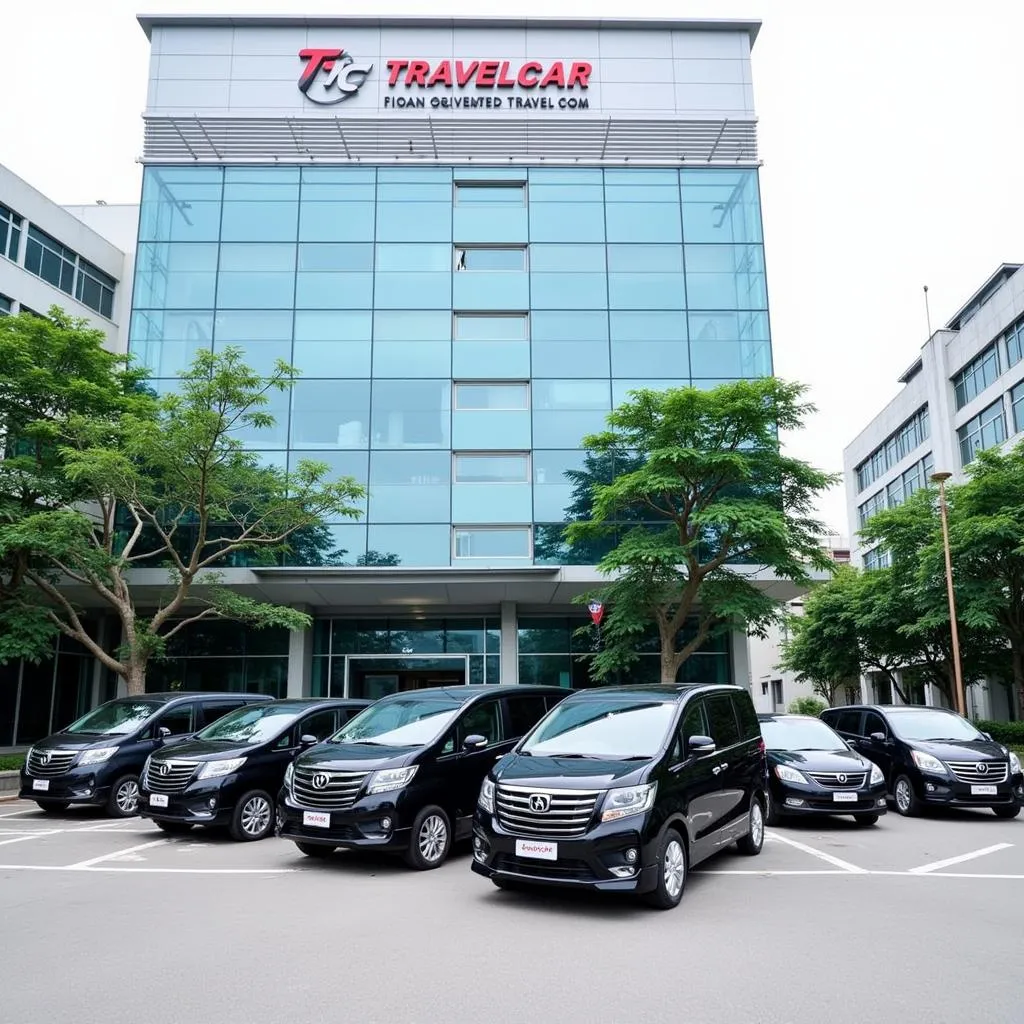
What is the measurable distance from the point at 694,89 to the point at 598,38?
12.4 feet

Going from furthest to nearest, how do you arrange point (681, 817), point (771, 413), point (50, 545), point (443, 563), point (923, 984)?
point (443, 563) < point (771, 413) < point (50, 545) < point (681, 817) < point (923, 984)

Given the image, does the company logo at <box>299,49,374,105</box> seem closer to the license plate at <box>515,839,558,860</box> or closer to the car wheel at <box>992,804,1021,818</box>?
the car wheel at <box>992,804,1021,818</box>

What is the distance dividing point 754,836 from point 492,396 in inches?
736

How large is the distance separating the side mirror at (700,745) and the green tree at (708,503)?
10875 millimetres

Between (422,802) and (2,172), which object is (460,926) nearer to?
(422,802)

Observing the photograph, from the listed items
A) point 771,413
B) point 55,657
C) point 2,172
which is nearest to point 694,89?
point 771,413

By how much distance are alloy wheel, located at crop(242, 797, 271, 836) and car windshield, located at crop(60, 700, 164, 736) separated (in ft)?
11.6

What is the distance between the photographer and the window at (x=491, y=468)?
26062 millimetres

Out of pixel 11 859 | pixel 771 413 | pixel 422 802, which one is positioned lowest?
pixel 11 859

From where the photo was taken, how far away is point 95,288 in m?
29.4

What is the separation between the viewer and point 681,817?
773 cm

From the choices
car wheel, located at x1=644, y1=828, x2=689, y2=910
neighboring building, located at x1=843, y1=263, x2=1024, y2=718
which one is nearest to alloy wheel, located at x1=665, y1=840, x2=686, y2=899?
car wheel, located at x1=644, y1=828, x2=689, y2=910

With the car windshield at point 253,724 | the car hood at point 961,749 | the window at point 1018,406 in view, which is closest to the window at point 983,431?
the window at point 1018,406

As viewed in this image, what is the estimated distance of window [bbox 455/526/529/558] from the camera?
83.4 ft
